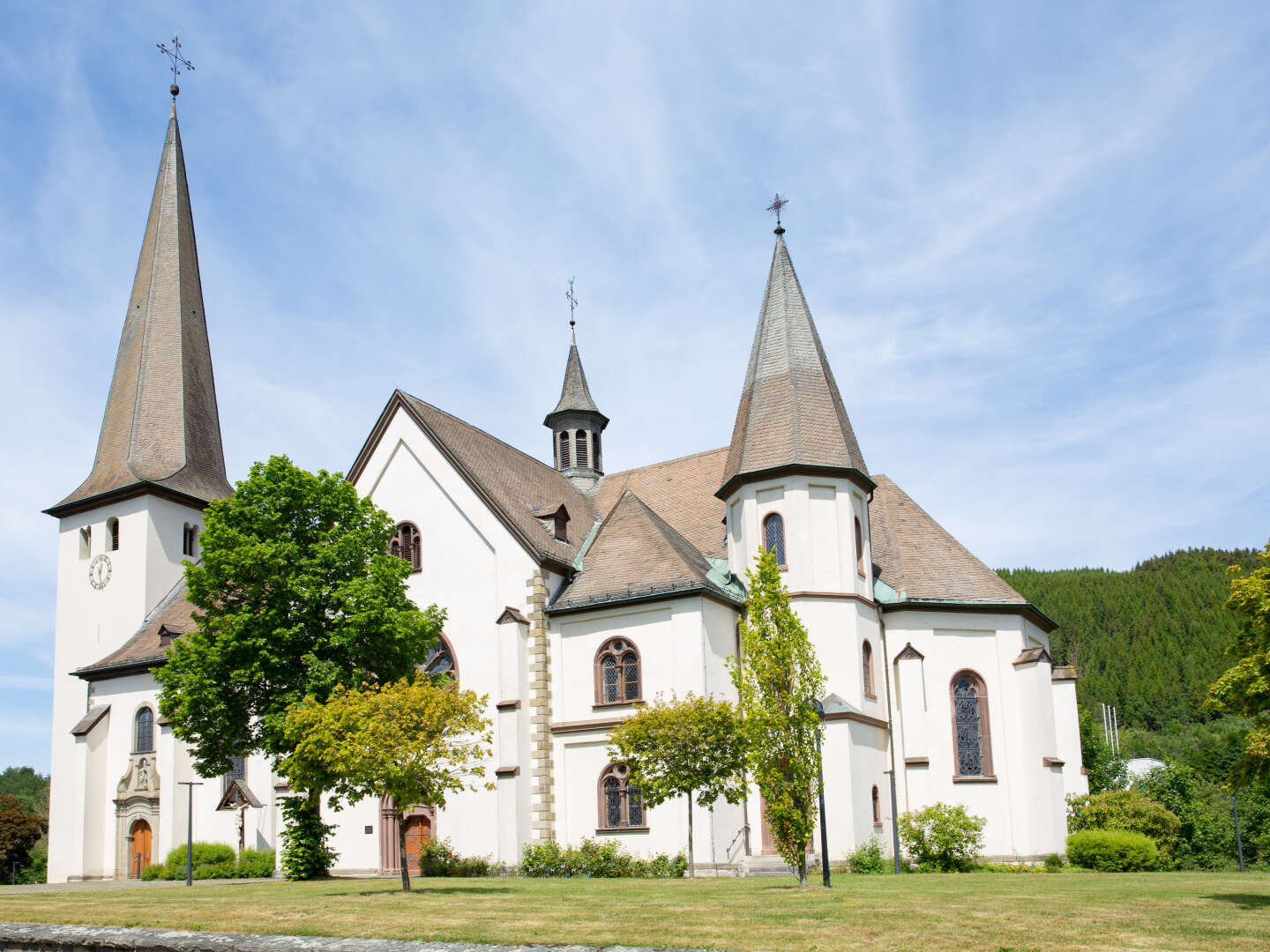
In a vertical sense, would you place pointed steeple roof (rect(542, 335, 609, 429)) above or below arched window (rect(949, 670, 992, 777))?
above

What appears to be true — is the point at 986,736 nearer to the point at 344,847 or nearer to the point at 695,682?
the point at 695,682

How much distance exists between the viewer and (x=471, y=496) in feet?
111

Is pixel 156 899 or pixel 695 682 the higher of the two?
pixel 695 682

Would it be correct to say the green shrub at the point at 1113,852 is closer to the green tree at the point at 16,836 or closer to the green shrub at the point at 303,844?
the green shrub at the point at 303,844

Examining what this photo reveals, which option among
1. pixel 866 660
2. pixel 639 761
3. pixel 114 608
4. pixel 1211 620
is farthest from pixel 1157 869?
pixel 1211 620

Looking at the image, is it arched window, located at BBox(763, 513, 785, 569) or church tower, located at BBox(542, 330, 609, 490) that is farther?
church tower, located at BBox(542, 330, 609, 490)

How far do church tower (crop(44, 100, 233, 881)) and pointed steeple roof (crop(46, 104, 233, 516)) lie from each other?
0.05m

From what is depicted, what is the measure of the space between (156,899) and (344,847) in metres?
14.0

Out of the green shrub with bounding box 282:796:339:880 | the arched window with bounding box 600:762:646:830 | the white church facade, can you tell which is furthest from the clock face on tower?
the arched window with bounding box 600:762:646:830

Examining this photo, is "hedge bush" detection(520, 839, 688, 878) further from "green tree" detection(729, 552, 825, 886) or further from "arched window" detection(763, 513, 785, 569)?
"arched window" detection(763, 513, 785, 569)

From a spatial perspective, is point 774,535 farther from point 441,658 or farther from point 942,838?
point 441,658

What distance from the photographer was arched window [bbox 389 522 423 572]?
34562 millimetres

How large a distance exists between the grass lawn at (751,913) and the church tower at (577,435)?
24.1 metres

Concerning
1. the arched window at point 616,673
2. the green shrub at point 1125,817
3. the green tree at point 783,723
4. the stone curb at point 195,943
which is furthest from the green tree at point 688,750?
the green shrub at point 1125,817
